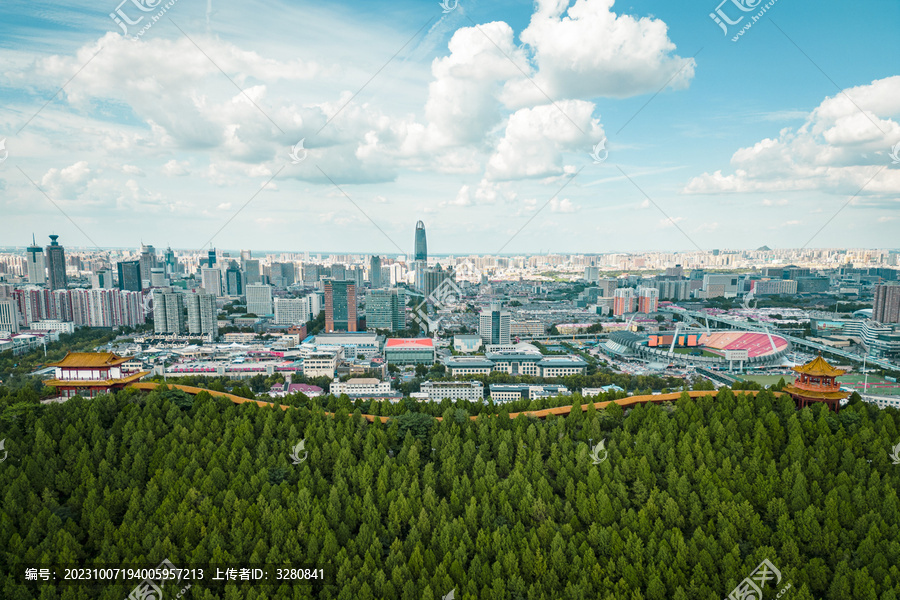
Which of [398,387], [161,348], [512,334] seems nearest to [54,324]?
[161,348]

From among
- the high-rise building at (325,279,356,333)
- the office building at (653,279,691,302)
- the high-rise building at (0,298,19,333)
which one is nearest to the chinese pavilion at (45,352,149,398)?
the high-rise building at (325,279,356,333)

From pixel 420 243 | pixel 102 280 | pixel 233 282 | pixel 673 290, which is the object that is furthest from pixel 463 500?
pixel 233 282

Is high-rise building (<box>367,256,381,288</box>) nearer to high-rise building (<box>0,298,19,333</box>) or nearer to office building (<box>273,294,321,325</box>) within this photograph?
office building (<box>273,294,321,325</box>)

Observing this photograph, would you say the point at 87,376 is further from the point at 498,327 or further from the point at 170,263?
the point at 170,263

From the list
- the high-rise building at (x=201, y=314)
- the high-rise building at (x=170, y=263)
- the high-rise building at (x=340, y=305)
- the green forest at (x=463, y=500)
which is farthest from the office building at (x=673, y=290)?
the high-rise building at (x=170, y=263)

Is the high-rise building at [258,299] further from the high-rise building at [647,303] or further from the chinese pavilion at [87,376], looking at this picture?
the chinese pavilion at [87,376]

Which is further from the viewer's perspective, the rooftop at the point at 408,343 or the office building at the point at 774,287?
the office building at the point at 774,287
